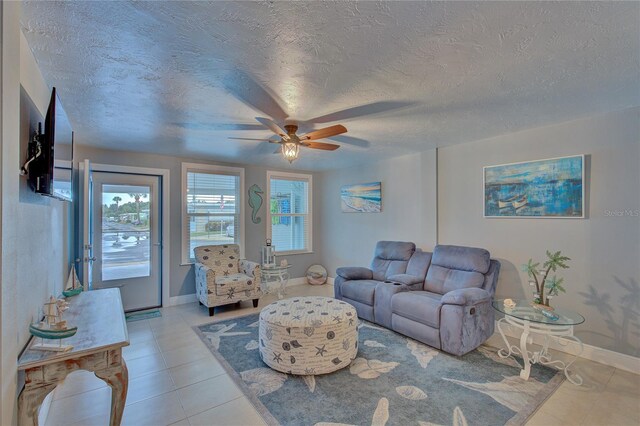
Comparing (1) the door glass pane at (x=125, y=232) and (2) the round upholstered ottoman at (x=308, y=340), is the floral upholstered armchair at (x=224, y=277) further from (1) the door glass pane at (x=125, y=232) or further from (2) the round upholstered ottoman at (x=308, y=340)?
(2) the round upholstered ottoman at (x=308, y=340)

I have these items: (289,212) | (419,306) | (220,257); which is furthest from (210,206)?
(419,306)

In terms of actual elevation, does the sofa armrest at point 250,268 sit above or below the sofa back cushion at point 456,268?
below

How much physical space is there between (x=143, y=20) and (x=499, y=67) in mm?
2061

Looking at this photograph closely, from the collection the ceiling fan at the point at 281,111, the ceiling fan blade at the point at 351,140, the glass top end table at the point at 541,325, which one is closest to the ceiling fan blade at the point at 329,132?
the ceiling fan at the point at 281,111

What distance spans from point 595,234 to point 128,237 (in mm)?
5577

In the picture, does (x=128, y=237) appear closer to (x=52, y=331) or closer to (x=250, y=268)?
(x=250, y=268)

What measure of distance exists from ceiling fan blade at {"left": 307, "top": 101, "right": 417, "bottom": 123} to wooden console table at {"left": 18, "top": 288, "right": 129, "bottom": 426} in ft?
7.40

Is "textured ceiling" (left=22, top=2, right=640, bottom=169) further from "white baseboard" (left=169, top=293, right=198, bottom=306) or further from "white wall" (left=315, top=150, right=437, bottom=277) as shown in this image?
"white baseboard" (left=169, top=293, right=198, bottom=306)

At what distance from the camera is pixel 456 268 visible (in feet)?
11.5

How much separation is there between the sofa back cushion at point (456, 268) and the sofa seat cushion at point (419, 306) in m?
0.19

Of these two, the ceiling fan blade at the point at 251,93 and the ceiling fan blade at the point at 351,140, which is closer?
the ceiling fan blade at the point at 251,93

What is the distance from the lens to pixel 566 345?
2951 mm

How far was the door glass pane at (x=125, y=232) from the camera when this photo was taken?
412 centimetres

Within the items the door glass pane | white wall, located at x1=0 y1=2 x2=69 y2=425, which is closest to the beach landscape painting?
the door glass pane
